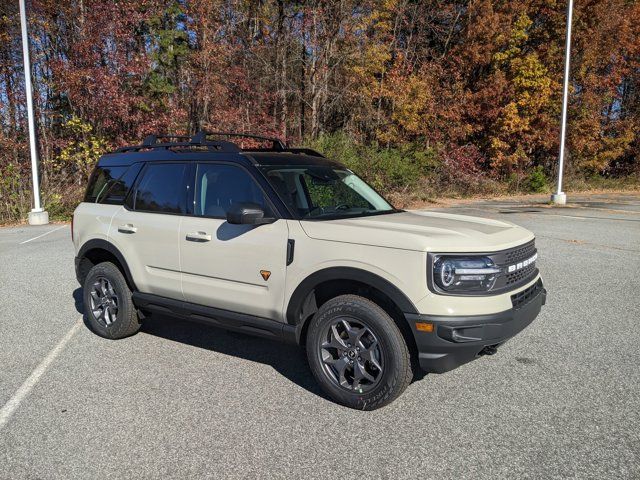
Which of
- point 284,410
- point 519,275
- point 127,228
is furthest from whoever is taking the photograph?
point 127,228

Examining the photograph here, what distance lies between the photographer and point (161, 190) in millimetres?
4738

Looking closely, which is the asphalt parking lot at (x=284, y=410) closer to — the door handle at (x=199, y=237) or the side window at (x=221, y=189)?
the door handle at (x=199, y=237)

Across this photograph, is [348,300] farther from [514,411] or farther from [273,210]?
[514,411]

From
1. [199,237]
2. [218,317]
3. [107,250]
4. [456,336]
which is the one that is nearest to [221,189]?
[199,237]

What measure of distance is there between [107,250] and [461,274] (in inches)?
138

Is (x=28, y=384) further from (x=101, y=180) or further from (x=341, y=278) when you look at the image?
(x=341, y=278)

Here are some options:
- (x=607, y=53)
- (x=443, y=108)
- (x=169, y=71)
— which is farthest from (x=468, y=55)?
(x=169, y=71)

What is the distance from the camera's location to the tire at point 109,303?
4.89m

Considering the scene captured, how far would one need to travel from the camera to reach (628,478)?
107 inches

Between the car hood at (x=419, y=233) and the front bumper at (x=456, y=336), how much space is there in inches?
17.4

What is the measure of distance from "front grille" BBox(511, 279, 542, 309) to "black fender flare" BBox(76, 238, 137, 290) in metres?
3.37

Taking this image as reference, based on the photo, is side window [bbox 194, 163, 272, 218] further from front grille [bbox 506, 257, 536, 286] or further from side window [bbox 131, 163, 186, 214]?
front grille [bbox 506, 257, 536, 286]

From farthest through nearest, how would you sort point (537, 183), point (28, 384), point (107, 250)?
point (537, 183), point (107, 250), point (28, 384)

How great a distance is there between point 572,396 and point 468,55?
1036 inches
